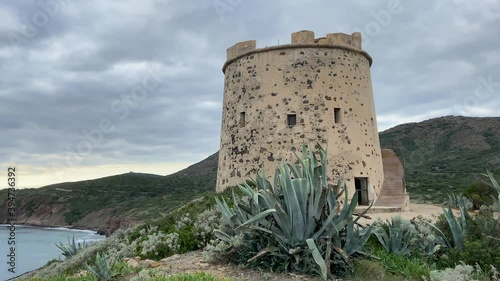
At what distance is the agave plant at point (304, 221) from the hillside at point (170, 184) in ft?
94.1

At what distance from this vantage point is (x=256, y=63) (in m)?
13.2

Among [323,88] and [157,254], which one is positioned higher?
[323,88]

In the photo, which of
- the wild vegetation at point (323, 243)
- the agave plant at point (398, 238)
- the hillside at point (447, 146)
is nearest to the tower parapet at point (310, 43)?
the wild vegetation at point (323, 243)

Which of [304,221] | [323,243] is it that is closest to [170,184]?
[304,221]

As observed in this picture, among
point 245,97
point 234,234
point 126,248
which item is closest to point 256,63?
point 245,97

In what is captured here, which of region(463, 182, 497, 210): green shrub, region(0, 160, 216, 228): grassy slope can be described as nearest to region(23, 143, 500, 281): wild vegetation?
region(463, 182, 497, 210): green shrub

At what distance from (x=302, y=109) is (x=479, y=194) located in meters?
6.72

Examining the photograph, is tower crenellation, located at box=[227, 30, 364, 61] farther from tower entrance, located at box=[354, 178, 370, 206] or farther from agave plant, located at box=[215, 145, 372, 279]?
agave plant, located at box=[215, 145, 372, 279]

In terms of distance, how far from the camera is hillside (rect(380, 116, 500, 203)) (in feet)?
111

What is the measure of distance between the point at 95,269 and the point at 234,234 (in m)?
1.99

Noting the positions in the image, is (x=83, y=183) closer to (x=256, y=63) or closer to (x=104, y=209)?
(x=104, y=209)

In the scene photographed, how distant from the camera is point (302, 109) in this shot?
1252 centimetres

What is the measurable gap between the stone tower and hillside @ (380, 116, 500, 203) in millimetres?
15738

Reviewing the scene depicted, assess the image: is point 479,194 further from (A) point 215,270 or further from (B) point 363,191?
(A) point 215,270
